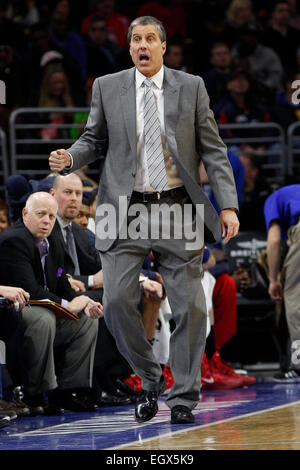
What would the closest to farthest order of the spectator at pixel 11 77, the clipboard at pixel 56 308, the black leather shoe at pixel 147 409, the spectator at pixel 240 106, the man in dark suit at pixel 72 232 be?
the black leather shoe at pixel 147 409 → the clipboard at pixel 56 308 → the man in dark suit at pixel 72 232 → the spectator at pixel 11 77 → the spectator at pixel 240 106

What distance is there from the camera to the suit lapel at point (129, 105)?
4.54m

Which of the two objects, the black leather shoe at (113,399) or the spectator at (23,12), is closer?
the black leather shoe at (113,399)

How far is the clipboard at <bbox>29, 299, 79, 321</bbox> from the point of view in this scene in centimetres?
507

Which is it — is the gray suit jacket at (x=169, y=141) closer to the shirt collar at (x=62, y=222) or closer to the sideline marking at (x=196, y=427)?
the sideline marking at (x=196, y=427)

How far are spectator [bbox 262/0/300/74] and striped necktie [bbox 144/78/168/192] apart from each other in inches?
248

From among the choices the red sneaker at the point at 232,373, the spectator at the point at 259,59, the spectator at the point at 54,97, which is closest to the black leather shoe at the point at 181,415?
the red sneaker at the point at 232,373

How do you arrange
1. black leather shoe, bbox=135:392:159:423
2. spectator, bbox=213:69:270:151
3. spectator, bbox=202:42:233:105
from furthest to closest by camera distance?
spectator, bbox=202:42:233:105
spectator, bbox=213:69:270:151
black leather shoe, bbox=135:392:159:423

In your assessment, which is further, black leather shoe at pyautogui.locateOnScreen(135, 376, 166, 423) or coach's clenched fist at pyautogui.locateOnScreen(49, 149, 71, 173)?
black leather shoe at pyautogui.locateOnScreen(135, 376, 166, 423)

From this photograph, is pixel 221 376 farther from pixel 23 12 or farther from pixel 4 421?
pixel 23 12

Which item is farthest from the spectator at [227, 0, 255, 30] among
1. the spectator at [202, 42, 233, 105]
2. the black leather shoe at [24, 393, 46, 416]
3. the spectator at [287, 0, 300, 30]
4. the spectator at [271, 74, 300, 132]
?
the black leather shoe at [24, 393, 46, 416]

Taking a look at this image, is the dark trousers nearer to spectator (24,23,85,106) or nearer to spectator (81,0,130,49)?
spectator (24,23,85,106)

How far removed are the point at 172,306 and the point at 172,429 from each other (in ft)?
1.97

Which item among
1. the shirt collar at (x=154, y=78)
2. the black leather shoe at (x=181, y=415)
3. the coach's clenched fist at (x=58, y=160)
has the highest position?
the shirt collar at (x=154, y=78)

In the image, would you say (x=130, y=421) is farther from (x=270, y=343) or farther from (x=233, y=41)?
(x=233, y=41)
